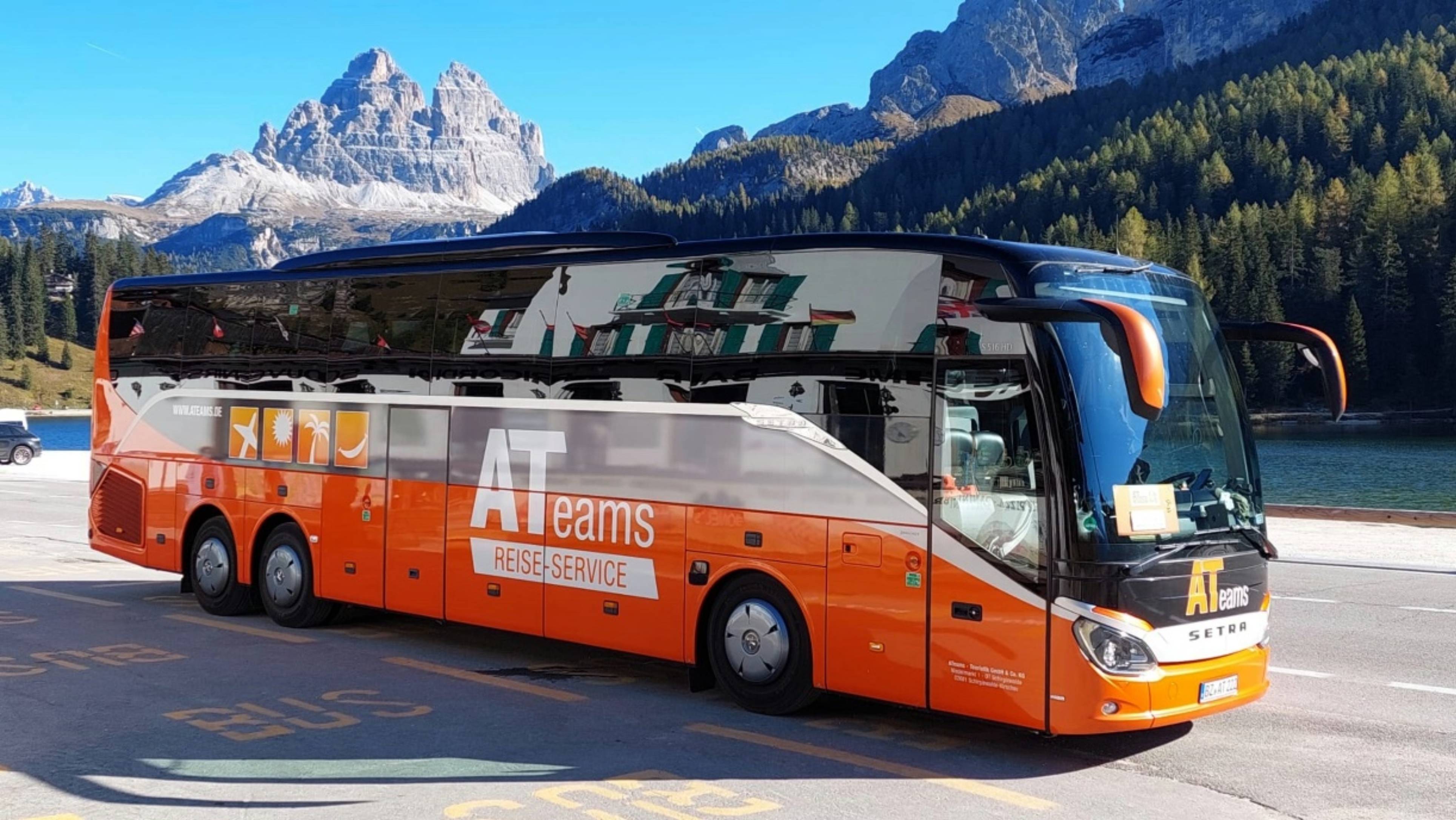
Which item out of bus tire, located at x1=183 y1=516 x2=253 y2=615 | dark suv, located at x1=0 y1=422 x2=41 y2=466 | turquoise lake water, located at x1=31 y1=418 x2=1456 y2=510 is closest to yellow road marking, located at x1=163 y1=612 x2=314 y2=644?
bus tire, located at x1=183 y1=516 x2=253 y2=615

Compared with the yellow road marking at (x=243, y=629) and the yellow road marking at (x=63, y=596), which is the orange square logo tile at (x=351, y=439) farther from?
the yellow road marking at (x=63, y=596)

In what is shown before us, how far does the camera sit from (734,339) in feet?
31.2

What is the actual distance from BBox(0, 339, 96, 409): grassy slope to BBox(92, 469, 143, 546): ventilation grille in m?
151

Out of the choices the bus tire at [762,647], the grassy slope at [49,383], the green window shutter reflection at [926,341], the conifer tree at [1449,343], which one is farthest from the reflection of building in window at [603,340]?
the grassy slope at [49,383]

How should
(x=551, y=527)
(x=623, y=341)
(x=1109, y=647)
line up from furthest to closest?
(x=551, y=527)
(x=623, y=341)
(x=1109, y=647)

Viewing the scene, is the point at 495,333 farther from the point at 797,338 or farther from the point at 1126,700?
the point at 1126,700

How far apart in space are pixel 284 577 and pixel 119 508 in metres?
3.28

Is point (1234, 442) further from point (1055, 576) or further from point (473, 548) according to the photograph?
point (473, 548)

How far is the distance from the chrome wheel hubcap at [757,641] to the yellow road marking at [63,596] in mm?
8402

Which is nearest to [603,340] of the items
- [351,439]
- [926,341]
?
[926,341]

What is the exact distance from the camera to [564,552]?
420 inches

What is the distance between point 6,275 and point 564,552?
184 m

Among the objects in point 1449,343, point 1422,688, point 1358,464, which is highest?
point 1449,343

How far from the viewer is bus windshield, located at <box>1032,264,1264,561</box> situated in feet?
25.4
